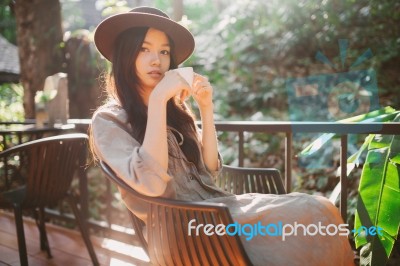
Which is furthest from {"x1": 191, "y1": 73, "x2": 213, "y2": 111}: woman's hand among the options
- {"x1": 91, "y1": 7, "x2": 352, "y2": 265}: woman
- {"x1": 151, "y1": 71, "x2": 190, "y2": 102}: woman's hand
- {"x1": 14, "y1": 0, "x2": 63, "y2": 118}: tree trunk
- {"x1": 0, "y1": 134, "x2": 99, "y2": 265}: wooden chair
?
{"x1": 14, "y1": 0, "x2": 63, "y2": 118}: tree trunk

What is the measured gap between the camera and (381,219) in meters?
1.69

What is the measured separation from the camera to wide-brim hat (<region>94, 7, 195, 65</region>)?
1.56 meters

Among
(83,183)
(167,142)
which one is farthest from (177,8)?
(167,142)

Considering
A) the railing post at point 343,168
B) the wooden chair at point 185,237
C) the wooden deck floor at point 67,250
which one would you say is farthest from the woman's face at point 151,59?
the wooden deck floor at point 67,250

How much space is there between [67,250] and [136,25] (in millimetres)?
1827

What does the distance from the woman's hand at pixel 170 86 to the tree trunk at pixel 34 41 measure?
3.81 m

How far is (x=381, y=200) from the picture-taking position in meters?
1.70

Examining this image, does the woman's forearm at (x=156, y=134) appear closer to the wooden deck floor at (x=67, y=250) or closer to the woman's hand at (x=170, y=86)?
the woman's hand at (x=170, y=86)

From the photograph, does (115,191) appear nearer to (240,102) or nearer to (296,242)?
(240,102)

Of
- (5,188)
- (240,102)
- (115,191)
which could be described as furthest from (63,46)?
(5,188)

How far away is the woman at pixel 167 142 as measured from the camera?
1.25m

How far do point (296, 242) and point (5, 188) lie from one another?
1829 mm

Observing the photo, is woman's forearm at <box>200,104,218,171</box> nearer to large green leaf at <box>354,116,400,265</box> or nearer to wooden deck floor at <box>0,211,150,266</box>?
large green leaf at <box>354,116,400,265</box>

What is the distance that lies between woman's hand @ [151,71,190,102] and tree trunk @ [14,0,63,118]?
3807mm
